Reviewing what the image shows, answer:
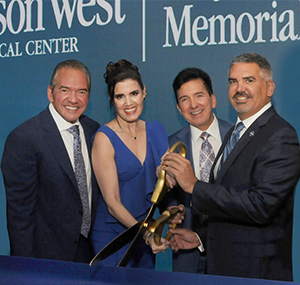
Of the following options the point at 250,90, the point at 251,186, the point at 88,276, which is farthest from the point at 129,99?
the point at 88,276

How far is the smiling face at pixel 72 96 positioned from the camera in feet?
5.83

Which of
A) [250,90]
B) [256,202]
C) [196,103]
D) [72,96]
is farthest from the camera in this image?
[72,96]

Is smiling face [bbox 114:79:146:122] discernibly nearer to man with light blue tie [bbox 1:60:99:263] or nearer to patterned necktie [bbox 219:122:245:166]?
man with light blue tie [bbox 1:60:99:263]

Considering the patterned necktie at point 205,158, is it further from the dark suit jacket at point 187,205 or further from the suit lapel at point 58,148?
the suit lapel at point 58,148

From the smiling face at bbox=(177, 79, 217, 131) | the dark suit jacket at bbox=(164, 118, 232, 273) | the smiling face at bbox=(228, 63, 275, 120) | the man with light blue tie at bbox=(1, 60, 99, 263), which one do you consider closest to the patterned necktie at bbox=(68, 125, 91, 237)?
the man with light blue tie at bbox=(1, 60, 99, 263)

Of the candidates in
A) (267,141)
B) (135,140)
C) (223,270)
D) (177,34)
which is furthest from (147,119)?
(223,270)

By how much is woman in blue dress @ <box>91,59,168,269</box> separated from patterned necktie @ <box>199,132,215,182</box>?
0.51 feet

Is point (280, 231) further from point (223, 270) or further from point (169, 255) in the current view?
point (169, 255)

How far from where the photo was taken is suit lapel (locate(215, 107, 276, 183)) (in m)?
1.52

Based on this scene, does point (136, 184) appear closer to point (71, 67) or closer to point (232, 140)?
point (232, 140)

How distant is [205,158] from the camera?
1.64m

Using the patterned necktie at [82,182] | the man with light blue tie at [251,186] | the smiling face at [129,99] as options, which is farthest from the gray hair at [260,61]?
the patterned necktie at [82,182]

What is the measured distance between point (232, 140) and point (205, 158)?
0.13 metres

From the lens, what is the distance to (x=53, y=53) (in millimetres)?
1863
